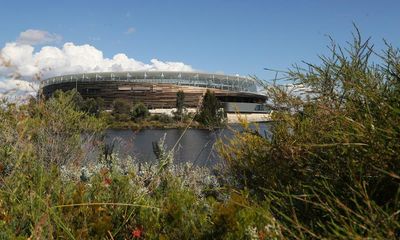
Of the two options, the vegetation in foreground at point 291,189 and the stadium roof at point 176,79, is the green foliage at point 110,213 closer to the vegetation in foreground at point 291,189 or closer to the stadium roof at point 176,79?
the vegetation in foreground at point 291,189

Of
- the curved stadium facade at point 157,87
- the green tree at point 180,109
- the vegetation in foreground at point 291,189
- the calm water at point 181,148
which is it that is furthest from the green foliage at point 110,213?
the curved stadium facade at point 157,87

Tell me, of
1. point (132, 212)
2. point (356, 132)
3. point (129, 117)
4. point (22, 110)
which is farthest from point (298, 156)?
point (129, 117)

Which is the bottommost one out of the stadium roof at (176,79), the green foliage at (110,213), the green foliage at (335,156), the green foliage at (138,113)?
the green foliage at (138,113)

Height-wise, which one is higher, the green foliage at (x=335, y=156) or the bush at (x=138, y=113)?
the green foliage at (x=335, y=156)

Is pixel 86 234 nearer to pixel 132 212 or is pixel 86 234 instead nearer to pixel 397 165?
pixel 132 212

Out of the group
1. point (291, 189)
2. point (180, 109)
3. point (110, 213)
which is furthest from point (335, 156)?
point (180, 109)

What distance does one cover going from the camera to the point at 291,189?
2164 millimetres

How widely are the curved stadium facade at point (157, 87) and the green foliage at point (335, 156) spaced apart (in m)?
95.0

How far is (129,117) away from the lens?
2537 inches

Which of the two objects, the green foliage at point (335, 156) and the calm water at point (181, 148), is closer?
the green foliage at point (335, 156)

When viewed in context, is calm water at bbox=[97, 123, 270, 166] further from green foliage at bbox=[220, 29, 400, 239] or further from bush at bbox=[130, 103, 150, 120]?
bush at bbox=[130, 103, 150, 120]

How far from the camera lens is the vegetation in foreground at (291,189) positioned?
1659 mm

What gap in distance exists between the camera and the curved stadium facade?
106 meters

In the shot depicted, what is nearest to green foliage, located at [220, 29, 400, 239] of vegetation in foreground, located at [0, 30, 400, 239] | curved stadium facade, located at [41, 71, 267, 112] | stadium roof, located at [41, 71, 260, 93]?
vegetation in foreground, located at [0, 30, 400, 239]
